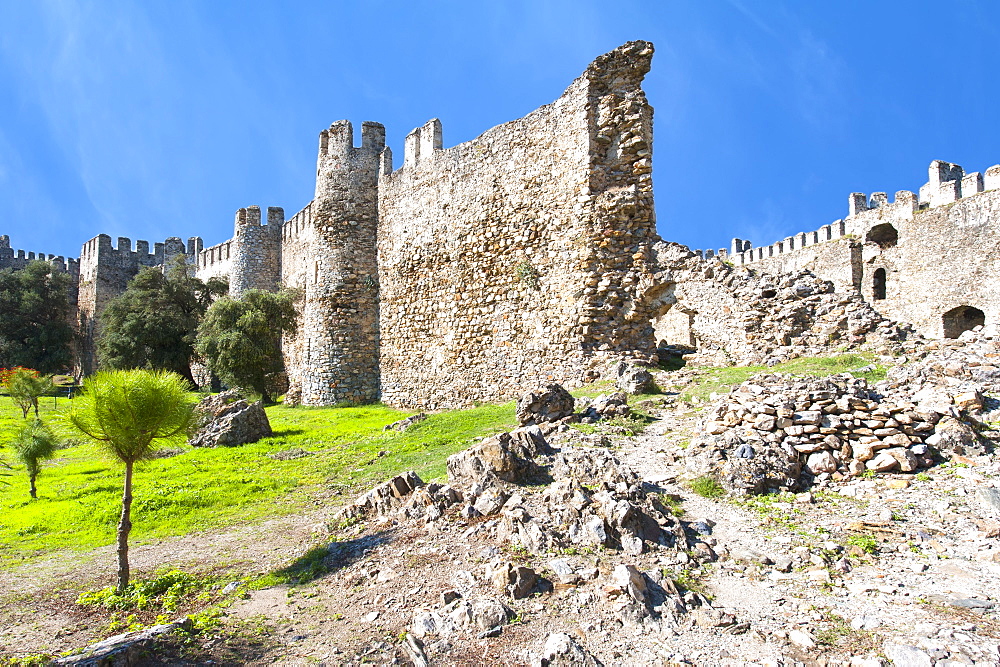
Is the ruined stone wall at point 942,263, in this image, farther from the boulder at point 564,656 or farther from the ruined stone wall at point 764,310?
the boulder at point 564,656

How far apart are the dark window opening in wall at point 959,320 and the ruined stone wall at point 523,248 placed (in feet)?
52.2

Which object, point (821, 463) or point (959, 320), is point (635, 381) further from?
point (959, 320)

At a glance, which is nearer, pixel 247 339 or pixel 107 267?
pixel 247 339

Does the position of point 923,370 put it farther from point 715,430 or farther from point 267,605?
point 267,605

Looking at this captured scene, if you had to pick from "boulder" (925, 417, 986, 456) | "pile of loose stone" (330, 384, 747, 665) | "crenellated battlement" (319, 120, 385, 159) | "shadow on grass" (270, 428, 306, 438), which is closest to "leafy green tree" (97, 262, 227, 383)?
"crenellated battlement" (319, 120, 385, 159)

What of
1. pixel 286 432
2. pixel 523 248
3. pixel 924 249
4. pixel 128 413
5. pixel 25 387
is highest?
pixel 924 249

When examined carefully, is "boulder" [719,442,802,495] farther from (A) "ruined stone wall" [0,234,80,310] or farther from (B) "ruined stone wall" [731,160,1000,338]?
(A) "ruined stone wall" [0,234,80,310]

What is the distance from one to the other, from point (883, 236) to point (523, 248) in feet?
66.3

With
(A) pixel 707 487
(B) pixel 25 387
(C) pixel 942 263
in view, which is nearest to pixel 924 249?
(C) pixel 942 263

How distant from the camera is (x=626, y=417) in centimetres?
959

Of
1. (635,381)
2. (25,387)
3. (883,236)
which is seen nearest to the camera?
(635,381)

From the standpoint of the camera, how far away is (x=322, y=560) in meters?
6.18

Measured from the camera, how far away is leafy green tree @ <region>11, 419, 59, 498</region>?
1104cm

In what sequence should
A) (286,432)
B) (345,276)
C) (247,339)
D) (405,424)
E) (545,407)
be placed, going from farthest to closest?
1. (247,339)
2. (345,276)
3. (286,432)
4. (405,424)
5. (545,407)
